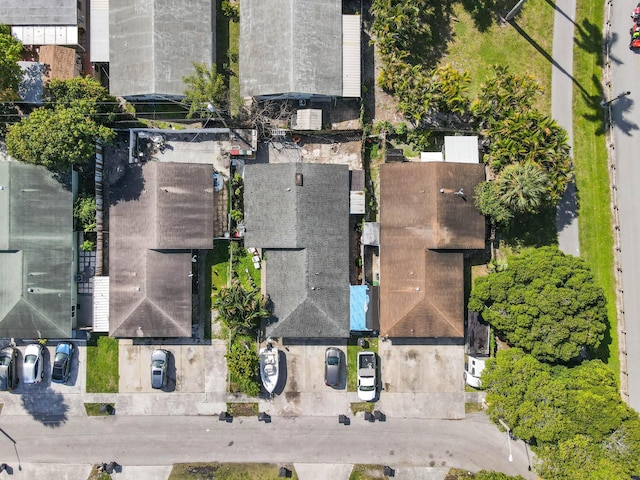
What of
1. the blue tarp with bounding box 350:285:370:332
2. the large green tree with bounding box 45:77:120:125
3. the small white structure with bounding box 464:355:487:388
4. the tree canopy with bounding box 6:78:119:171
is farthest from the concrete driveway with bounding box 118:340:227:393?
the small white structure with bounding box 464:355:487:388

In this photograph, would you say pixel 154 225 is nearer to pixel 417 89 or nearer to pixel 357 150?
pixel 357 150

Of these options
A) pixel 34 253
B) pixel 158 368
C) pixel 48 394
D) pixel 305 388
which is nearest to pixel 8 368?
pixel 48 394

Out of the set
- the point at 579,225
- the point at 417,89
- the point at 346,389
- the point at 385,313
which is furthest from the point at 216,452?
the point at 579,225

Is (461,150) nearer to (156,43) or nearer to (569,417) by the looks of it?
(569,417)

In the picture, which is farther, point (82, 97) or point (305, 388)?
point (305, 388)

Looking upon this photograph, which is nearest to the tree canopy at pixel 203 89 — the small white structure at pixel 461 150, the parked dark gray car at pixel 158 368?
the small white structure at pixel 461 150

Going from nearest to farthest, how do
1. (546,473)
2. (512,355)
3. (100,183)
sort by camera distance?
(546,473) < (512,355) < (100,183)

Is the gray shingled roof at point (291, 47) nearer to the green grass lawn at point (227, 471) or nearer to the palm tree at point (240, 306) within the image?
the palm tree at point (240, 306)
